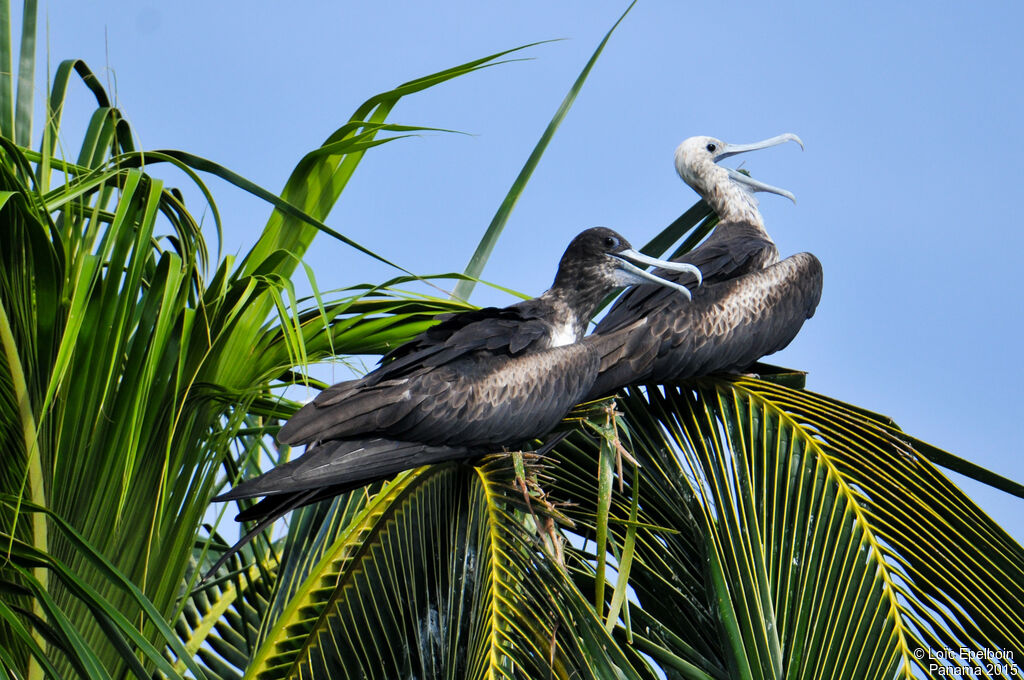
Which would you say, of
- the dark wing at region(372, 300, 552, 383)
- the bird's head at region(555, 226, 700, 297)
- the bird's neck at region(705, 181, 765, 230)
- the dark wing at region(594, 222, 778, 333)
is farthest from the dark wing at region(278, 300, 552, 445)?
the bird's neck at region(705, 181, 765, 230)

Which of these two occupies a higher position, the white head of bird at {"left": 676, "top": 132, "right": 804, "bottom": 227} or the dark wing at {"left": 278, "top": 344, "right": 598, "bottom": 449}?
the white head of bird at {"left": 676, "top": 132, "right": 804, "bottom": 227}

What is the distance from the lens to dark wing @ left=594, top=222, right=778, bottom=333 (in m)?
4.30

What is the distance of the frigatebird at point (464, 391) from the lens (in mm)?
3254

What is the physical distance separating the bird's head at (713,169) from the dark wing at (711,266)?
1.37 feet

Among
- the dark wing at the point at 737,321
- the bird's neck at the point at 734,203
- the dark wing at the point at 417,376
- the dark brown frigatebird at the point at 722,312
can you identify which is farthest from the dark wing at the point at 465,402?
the bird's neck at the point at 734,203

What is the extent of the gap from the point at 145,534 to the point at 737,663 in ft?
6.21

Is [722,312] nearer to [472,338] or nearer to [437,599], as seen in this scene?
[472,338]

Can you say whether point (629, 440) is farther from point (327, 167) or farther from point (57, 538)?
point (57, 538)

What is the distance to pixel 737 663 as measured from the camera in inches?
126

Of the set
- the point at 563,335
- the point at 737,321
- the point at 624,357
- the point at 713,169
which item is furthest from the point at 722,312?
the point at 713,169

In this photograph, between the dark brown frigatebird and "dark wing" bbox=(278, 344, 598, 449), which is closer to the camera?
"dark wing" bbox=(278, 344, 598, 449)

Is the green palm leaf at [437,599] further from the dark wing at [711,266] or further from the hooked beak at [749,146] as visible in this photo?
the hooked beak at [749,146]

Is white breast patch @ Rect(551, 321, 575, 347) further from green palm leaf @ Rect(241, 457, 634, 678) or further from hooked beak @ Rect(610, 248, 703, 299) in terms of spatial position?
green palm leaf @ Rect(241, 457, 634, 678)

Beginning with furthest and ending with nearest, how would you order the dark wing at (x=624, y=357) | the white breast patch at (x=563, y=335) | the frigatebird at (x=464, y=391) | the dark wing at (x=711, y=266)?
the dark wing at (x=711, y=266) < the dark wing at (x=624, y=357) < the white breast patch at (x=563, y=335) < the frigatebird at (x=464, y=391)
